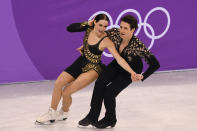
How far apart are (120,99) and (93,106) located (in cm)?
135

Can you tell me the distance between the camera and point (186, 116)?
193 inches

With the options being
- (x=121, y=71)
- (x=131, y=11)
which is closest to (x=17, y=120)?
(x=121, y=71)

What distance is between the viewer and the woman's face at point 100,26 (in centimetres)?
433

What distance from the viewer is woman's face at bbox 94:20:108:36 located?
14.2ft

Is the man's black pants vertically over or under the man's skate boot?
over

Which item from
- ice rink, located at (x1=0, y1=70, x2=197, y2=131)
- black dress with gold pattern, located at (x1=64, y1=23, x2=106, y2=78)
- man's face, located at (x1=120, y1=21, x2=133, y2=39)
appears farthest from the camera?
ice rink, located at (x1=0, y1=70, x2=197, y2=131)

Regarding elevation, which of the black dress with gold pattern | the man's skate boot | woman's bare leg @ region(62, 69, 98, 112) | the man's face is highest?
the man's face

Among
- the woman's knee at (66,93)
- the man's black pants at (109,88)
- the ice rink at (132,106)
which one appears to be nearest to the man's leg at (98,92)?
the man's black pants at (109,88)

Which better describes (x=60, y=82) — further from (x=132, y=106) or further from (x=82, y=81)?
(x=132, y=106)

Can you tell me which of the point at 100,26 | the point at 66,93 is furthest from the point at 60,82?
the point at 100,26

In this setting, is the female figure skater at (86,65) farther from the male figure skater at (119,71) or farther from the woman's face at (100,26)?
the male figure skater at (119,71)

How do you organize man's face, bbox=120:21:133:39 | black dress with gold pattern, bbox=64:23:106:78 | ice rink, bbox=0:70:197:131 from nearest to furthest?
man's face, bbox=120:21:133:39, black dress with gold pattern, bbox=64:23:106:78, ice rink, bbox=0:70:197:131

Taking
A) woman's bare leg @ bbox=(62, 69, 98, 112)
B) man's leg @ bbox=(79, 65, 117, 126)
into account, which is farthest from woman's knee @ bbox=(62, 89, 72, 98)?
man's leg @ bbox=(79, 65, 117, 126)

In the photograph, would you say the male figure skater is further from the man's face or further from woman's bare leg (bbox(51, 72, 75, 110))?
woman's bare leg (bbox(51, 72, 75, 110))
